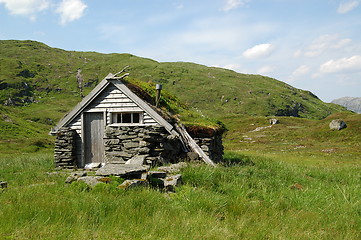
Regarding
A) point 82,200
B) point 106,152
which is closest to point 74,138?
point 106,152

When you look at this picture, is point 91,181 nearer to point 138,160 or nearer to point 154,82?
point 138,160

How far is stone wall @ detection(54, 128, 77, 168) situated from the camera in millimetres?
16297

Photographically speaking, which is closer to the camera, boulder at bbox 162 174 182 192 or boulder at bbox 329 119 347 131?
boulder at bbox 162 174 182 192

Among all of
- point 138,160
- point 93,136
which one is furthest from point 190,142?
point 93,136

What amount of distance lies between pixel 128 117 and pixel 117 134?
1.82 metres

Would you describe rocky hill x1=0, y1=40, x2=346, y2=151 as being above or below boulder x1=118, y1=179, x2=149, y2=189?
above

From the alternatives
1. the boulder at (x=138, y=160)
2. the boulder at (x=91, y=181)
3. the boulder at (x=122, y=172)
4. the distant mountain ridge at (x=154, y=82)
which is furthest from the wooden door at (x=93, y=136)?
the distant mountain ridge at (x=154, y=82)

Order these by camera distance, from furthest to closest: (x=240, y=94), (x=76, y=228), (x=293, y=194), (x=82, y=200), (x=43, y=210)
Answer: (x=240, y=94), (x=293, y=194), (x=82, y=200), (x=43, y=210), (x=76, y=228)

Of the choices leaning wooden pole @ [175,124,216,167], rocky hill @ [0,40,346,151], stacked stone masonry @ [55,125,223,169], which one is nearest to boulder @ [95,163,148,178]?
stacked stone masonry @ [55,125,223,169]

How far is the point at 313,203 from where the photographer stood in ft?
27.0

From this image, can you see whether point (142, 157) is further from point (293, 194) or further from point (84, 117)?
point (293, 194)

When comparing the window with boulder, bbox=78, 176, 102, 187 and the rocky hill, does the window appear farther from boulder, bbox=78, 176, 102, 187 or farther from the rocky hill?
the rocky hill

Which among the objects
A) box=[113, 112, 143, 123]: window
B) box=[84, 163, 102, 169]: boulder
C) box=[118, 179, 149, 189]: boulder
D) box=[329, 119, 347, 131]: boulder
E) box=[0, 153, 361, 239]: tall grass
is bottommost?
box=[84, 163, 102, 169]: boulder

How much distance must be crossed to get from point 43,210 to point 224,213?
375 cm
